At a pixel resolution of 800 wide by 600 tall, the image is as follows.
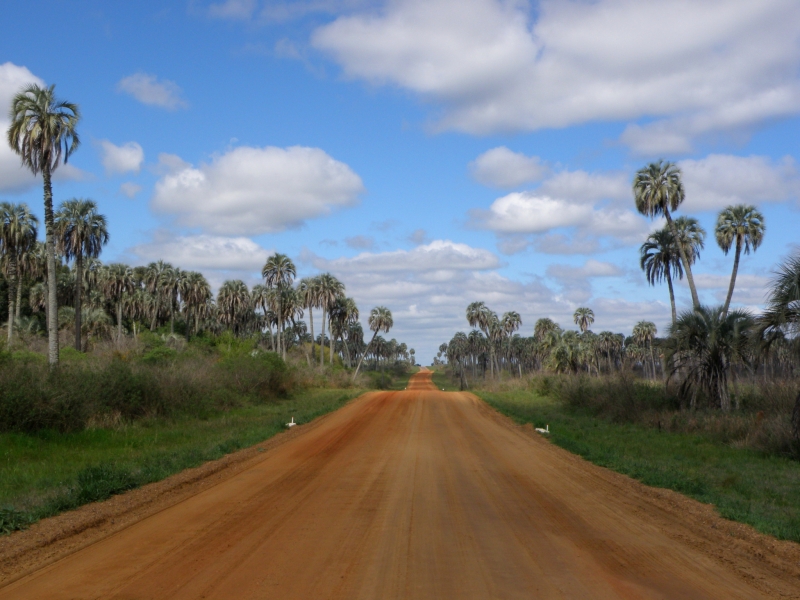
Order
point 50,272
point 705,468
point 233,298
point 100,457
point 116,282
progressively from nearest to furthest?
point 705,468 < point 100,457 < point 50,272 < point 116,282 < point 233,298

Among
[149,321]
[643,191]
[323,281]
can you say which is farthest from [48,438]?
[149,321]

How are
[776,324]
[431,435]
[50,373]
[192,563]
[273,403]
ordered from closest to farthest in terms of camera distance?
1. [192,563]
2. [776,324]
3. [50,373]
4. [431,435]
5. [273,403]

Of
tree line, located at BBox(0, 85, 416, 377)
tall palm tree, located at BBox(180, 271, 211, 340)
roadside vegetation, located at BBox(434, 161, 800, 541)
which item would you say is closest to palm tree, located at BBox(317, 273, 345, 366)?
tree line, located at BBox(0, 85, 416, 377)

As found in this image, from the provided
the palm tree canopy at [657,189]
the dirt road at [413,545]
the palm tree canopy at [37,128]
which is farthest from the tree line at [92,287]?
the palm tree canopy at [657,189]

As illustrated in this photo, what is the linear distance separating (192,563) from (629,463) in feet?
35.7

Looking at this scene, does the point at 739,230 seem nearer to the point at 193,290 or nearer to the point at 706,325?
the point at 706,325

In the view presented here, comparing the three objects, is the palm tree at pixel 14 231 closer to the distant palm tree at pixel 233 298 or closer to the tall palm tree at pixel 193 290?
the tall palm tree at pixel 193 290

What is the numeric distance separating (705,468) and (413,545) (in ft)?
33.0

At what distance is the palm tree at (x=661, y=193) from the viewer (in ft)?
125

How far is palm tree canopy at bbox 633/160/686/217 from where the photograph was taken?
38219mm

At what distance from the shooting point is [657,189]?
38281mm

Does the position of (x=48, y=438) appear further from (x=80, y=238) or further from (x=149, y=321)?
(x=149, y=321)

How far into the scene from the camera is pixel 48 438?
55.1ft

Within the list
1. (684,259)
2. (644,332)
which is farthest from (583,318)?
(684,259)
